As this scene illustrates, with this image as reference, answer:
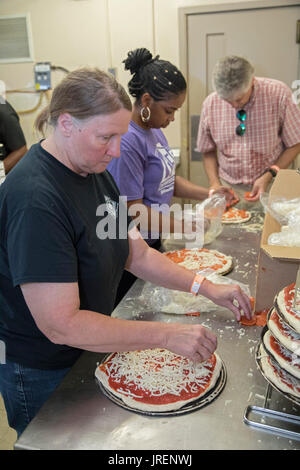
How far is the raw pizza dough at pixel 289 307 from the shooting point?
2.81 feet

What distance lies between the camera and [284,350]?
909 millimetres

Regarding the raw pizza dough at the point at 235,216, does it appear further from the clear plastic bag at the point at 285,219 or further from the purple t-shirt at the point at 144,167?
the purple t-shirt at the point at 144,167

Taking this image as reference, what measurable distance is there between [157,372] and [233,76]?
199cm

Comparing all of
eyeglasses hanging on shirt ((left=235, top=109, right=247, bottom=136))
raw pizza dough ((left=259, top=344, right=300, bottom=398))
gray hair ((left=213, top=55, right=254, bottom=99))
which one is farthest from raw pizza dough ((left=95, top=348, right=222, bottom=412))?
eyeglasses hanging on shirt ((left=235, top=109, right=247, bottom=136))

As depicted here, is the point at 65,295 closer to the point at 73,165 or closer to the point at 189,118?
the point at 73,165

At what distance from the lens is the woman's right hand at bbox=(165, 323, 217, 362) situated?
101 centimetres

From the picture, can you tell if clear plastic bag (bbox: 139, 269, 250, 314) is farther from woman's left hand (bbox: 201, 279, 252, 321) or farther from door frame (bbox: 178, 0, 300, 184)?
door frame (bbox: 178, 0, 300, 184)

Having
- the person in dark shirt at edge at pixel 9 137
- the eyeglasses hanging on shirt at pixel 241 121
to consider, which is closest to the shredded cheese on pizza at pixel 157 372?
the eyeglasses hanging on shirt at pixel 241 121

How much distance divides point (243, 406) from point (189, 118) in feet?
10.4

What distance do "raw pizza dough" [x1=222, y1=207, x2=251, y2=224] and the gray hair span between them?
0.74 m

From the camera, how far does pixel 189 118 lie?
12.3 feet

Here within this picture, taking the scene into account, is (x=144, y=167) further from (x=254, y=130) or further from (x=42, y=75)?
(x=42, y=75)

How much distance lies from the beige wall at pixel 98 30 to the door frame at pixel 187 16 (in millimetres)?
44
